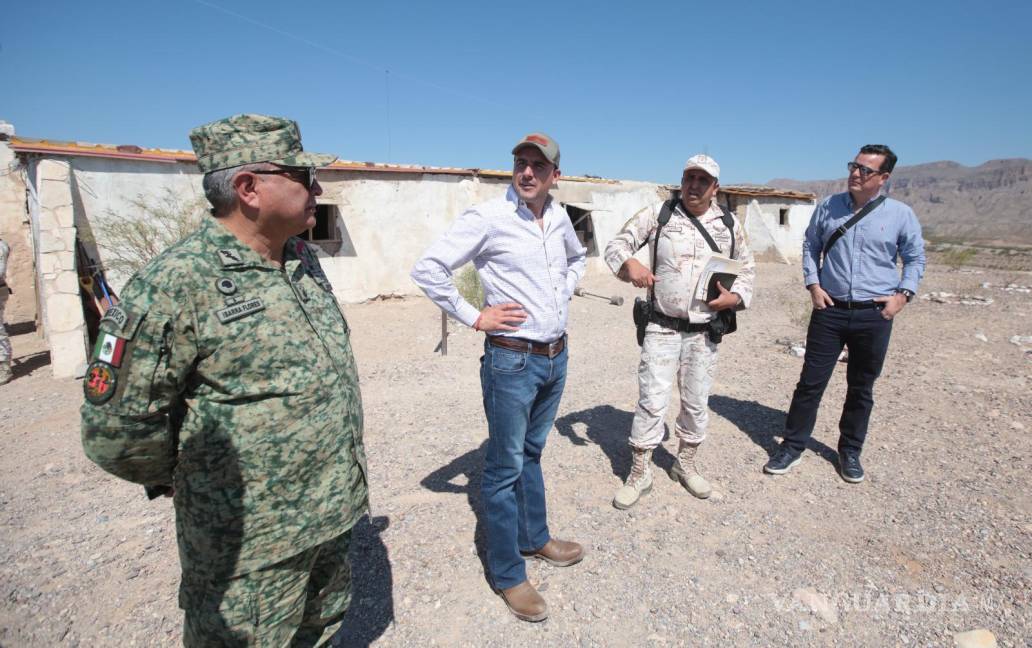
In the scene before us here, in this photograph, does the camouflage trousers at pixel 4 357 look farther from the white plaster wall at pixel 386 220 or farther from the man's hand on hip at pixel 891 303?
the man's hand on hip at pixel 891 303

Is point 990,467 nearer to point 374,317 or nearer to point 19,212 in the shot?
point 374,317

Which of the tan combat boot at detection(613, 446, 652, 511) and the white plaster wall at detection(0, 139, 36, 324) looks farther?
the white plaster wall at detection(0, 139, 36, 324)

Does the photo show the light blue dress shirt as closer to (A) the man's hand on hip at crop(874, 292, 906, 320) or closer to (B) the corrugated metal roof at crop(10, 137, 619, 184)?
(A) the man's hand on hip at crop(874, 292, 906, 320)

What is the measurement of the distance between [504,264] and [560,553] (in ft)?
4.59

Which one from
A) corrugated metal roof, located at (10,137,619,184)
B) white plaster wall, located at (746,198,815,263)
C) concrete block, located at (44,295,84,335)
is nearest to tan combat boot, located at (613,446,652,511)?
corrugated metal roof, located at (10,137,619,184)

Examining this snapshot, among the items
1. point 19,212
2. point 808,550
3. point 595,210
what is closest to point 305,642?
point 808,550

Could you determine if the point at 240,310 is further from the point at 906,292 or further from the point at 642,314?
the point at 906,292

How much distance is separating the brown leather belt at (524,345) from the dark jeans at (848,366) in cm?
201

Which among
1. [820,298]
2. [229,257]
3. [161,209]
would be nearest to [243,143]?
[229,257]

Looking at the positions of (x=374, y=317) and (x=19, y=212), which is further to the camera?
(x=374, y=317)

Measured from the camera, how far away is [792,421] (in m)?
3.39

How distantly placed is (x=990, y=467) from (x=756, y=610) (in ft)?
7.69

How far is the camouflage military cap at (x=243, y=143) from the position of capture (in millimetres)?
1268

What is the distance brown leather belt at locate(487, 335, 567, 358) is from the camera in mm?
2020
